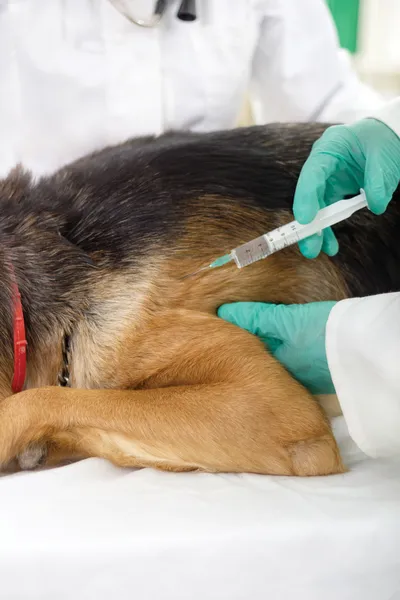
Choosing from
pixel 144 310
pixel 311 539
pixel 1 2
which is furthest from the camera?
pixel 1 2

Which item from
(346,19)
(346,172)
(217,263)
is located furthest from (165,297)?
(346,19)

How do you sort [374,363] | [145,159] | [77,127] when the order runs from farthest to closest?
[77,127]
[145,159]
[374,363]

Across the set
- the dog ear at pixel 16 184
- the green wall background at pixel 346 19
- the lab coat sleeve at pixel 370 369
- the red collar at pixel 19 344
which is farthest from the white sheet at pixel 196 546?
the green wall background at pixel 346 19

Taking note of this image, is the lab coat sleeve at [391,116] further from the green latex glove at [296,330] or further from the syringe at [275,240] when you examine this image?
the green latex glove at [296,330]

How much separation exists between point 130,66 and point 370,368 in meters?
1.01

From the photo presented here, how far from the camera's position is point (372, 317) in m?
0.89

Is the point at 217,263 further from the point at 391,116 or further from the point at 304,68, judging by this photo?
the point at 304,68

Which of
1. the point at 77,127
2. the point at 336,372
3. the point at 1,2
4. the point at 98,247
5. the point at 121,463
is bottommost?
the point at 121,463

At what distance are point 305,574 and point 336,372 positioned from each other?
31 cm

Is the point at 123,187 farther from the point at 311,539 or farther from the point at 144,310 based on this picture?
the point at 311,539

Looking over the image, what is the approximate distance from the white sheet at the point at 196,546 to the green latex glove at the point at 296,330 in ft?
0.97

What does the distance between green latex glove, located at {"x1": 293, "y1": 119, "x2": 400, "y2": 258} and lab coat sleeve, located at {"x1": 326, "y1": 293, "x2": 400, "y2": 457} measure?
21 cm

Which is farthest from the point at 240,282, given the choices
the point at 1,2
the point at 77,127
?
the point at 1,2

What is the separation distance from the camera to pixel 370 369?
0.89m
